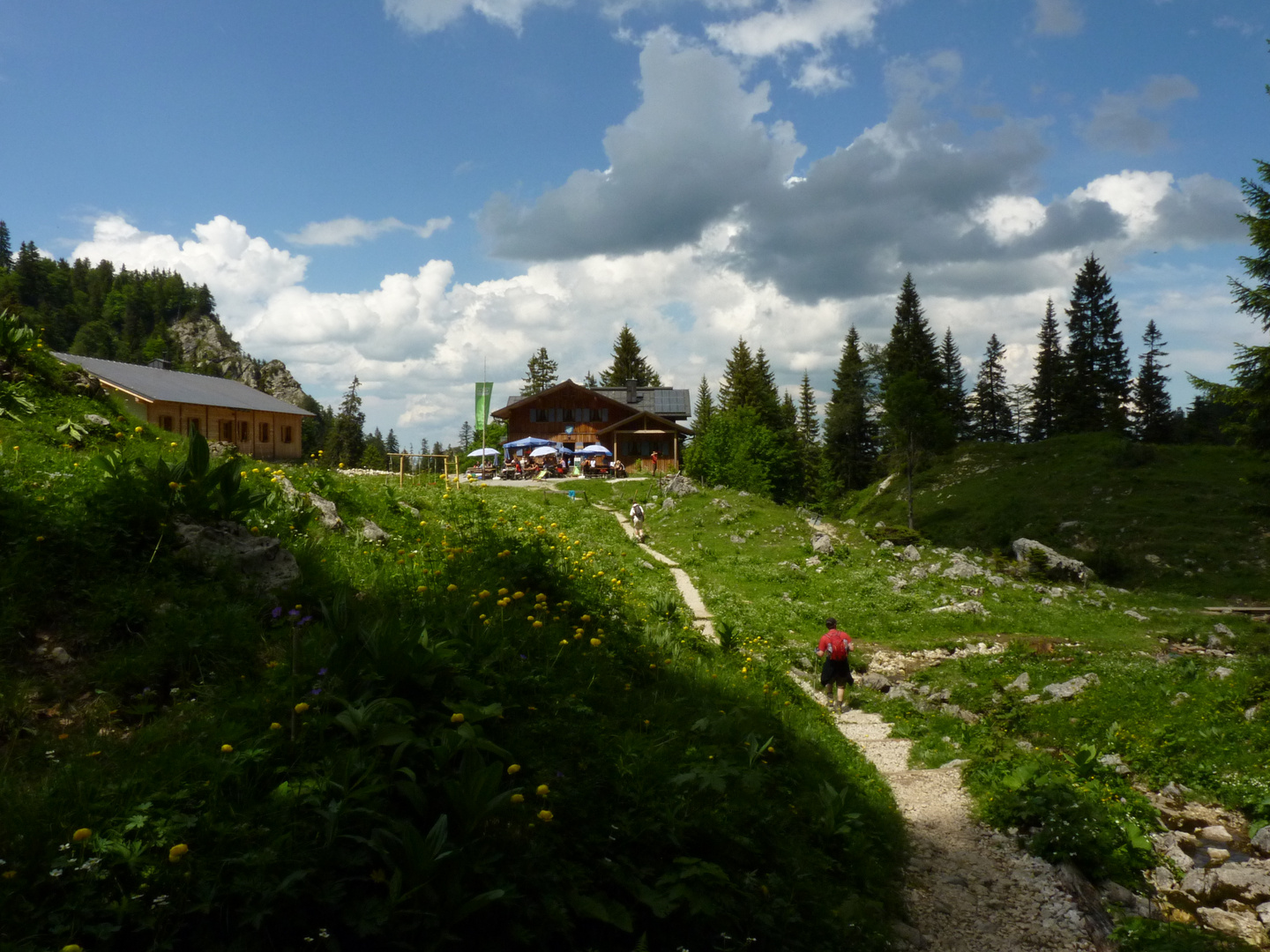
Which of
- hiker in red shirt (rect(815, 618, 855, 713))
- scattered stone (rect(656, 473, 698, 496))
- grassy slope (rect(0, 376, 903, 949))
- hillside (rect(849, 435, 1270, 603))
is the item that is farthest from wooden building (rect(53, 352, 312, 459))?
hillside (rect(849, 435, 1270, 603))

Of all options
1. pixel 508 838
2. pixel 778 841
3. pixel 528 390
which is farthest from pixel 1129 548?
pixel 528 390

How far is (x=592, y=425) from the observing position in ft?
193

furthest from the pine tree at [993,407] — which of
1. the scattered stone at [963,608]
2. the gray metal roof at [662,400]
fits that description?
the scattered stone at [963,608]

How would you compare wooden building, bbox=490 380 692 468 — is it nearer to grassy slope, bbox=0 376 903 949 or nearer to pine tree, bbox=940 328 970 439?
pine tree, bbox=940 328 970 439

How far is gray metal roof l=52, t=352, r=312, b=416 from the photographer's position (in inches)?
1348

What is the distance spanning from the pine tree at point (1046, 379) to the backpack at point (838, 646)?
206 ft

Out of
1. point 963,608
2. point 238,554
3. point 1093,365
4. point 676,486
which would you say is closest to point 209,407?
point 676,486

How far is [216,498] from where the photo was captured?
293 inches

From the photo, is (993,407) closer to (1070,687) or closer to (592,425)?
(592,425)

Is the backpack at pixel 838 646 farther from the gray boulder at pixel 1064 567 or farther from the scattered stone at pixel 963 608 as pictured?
the gray boulder at pixel 1064 567

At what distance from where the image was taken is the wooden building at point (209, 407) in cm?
3434

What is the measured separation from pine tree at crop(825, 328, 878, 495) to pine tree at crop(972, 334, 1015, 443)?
13157 mm

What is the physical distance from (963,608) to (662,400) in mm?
48394

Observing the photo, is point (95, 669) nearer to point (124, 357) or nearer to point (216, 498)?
point (216, 498)
